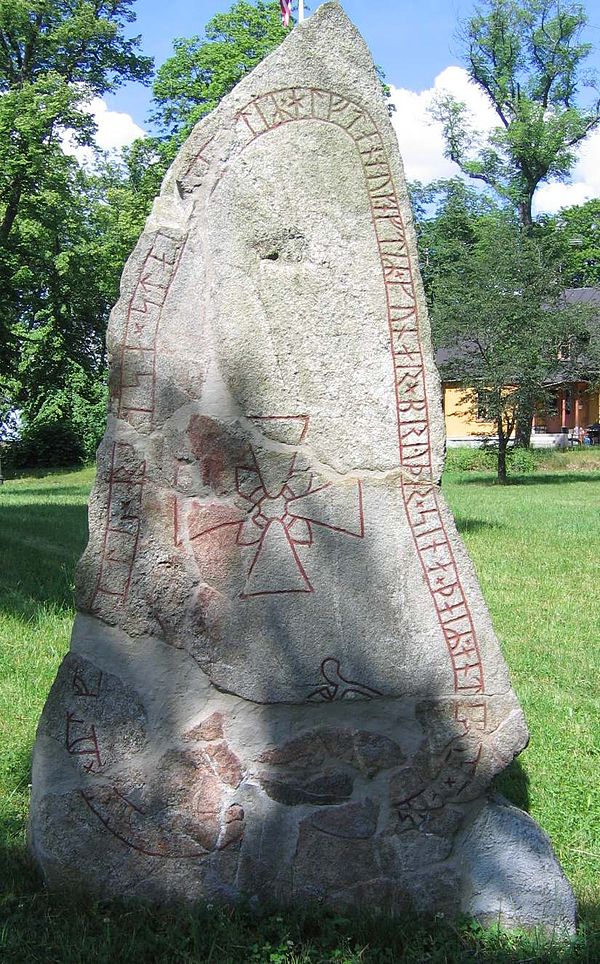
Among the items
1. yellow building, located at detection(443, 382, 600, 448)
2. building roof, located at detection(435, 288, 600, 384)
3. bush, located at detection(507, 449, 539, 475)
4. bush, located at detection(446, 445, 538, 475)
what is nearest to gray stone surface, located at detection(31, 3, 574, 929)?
building roof, located at detection(435, 288, 600, 384)

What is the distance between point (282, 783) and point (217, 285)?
1658 mm

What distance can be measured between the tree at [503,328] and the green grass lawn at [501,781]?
1062 cm

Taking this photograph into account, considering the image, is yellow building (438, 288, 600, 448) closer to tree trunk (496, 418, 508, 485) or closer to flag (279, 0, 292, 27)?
tree trunk (496, 418, 508, 485)

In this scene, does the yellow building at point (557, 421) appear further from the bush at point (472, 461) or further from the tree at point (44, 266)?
the tree at point (44, 266)

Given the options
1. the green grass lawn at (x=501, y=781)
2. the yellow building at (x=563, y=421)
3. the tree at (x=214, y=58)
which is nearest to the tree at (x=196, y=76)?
the tree at (x=214, y=58)

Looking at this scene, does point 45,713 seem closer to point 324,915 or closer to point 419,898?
point 324,915

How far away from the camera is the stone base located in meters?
3.10

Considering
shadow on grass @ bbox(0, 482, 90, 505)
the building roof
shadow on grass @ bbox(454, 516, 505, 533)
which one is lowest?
shadow on grass @ bbox(454, 516, 505, 533)

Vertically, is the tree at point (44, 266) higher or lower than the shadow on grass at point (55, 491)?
higher

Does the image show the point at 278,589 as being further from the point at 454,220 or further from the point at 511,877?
the point at 454,220

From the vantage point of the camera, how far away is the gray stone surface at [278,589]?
122 inches

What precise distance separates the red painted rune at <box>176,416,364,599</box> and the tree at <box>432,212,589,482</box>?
19055 millimetres

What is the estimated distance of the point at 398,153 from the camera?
3.28m

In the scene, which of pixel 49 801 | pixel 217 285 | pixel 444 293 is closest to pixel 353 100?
pixel 217 285
